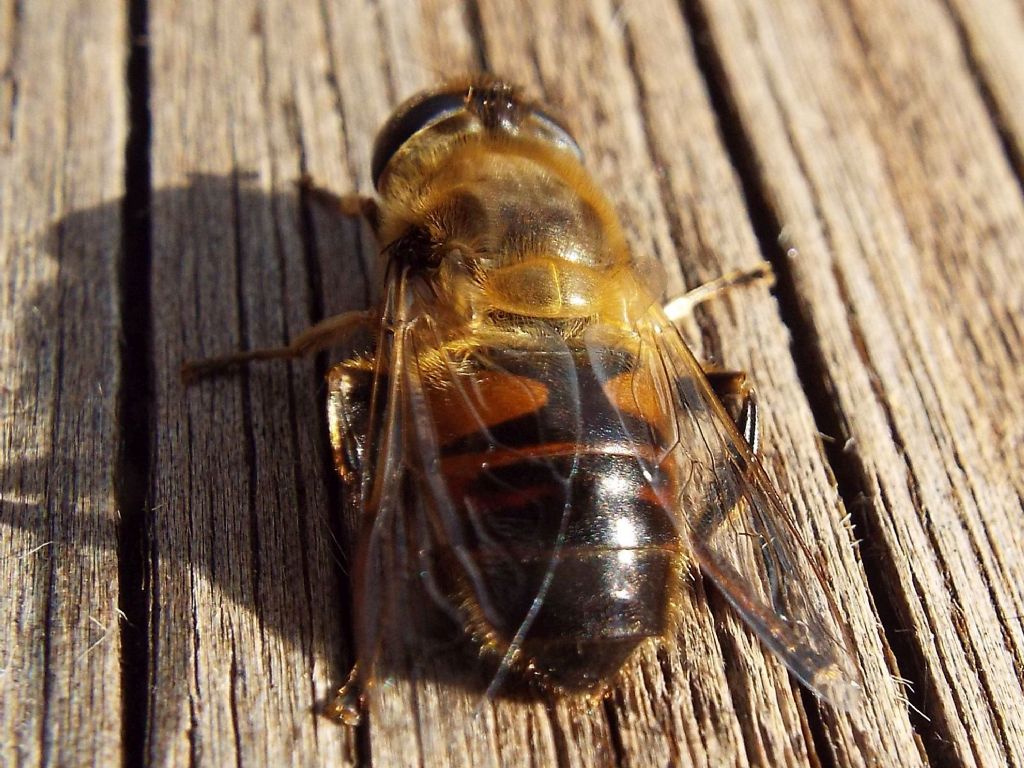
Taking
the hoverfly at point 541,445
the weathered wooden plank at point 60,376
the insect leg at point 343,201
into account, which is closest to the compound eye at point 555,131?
the hoverfly at point 541,445

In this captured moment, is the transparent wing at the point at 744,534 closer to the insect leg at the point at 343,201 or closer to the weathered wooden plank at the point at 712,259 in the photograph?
the weathered wooden plank at the point at 712,259

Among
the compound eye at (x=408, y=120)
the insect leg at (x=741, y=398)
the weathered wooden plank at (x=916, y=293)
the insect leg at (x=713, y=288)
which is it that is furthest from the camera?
the compound eye at (x=408, y=120)

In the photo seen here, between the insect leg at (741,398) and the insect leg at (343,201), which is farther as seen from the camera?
the insect leg at (343,201)

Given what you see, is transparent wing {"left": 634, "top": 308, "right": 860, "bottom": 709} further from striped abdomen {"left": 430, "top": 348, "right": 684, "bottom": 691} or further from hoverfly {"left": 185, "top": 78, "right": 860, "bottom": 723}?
striped abdomen {"left": 430, "top": 348, "right": 684, "bottom": 691}

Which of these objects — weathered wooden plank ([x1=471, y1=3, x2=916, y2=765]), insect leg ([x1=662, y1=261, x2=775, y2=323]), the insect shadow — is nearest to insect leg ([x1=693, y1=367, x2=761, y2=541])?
weathered wooden plank ([x1=471, y1=3, x2=916, y2=765])

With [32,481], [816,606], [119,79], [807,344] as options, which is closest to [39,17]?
[119,79]

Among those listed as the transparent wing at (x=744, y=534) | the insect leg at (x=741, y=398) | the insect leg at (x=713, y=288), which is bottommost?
the transparent wing at (x=744, y=534)
